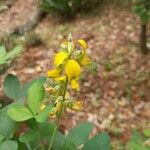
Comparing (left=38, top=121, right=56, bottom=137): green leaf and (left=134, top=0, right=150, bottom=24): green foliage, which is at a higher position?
(left=134, top=0, right=150, bottom=24): green foliage

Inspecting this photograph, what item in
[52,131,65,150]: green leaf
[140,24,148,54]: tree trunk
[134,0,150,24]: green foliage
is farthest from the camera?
[140,24,148,54]: tree trunk

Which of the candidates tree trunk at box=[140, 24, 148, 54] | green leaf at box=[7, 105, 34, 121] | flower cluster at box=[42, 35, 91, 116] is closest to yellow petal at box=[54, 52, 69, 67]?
flower cluster at box=[42, 35, 91, 116]

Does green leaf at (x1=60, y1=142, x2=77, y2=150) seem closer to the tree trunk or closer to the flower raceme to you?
the flower raceme

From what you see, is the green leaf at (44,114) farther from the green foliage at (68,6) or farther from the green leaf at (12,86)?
the green foliage at (68,6)

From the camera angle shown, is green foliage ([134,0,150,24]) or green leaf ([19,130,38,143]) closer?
green leaf ([19,130,38,143])

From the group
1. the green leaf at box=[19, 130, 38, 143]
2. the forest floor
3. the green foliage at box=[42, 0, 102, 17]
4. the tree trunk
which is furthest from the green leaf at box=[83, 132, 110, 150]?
the green foliage at box=[42, 0, 102, 17]

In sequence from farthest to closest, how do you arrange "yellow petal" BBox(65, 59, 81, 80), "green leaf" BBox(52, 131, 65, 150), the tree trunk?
the tree trunk < "green leaf" BBox(52, 131, 65, 150) < "yellow petal" BBox(65, 59, 81, 80)

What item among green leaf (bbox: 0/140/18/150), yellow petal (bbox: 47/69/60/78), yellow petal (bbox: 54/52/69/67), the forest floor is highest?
yellow petal (bbox: 54/52/69/67)
